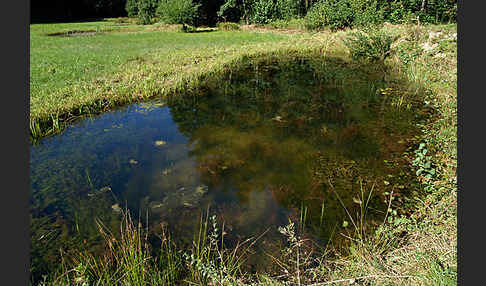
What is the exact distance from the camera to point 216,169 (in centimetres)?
478

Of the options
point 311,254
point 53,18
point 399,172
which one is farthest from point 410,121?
point 53,18

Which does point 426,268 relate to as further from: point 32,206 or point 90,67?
point 90,67

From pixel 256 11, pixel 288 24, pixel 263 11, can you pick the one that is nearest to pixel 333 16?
pixel 288 24

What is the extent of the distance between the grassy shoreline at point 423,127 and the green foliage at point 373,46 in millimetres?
491

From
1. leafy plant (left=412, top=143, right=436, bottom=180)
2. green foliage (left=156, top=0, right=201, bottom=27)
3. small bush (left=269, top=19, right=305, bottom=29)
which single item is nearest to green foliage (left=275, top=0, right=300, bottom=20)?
small bush (left=269, top=19, right=305, bottom=29)

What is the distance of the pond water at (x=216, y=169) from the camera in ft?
11.7

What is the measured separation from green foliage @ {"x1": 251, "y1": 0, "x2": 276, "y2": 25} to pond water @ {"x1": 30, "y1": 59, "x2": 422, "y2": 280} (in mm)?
22645

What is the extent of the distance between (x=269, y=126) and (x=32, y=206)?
4481mm

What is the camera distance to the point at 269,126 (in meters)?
6.47

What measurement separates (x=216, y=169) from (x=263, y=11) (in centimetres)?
2645

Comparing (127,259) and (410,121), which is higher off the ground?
(410,121)

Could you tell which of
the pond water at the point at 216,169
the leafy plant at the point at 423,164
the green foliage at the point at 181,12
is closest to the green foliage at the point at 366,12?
the pond water at the point at 216,169

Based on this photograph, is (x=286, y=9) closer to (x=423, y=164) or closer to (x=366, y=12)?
(x=366, y=12)

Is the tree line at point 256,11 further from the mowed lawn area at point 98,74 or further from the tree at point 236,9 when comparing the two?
the mowed lawn area at point 98,74
